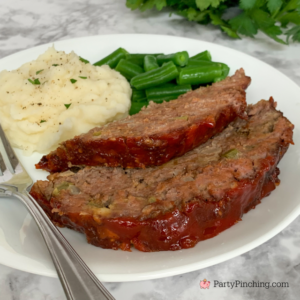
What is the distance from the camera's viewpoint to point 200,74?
451 cm

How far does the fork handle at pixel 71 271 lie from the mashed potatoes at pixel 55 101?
4.69ft

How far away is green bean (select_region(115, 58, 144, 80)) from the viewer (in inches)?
187

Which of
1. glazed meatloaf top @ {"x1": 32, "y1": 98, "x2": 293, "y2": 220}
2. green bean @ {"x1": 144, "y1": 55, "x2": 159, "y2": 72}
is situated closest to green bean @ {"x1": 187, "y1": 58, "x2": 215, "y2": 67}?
green bean @ {"x1": 144, "y1": 55, "x2": 159, "y2": 72}

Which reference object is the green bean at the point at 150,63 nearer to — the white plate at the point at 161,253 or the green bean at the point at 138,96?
the green bean at the point at 138,96

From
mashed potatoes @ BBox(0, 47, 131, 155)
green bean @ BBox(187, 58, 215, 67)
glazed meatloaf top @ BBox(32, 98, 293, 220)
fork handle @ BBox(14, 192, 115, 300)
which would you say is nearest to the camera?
fork handle @ BBox(14, 192, 115, 300)

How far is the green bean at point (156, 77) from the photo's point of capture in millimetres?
4477

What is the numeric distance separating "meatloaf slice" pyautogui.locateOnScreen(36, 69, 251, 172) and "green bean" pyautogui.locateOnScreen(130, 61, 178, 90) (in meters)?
0.83

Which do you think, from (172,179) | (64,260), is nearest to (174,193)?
(172,179)

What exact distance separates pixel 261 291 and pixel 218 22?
469cm

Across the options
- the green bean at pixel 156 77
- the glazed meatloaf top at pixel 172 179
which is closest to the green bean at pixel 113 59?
the green bean at pixel 156 77

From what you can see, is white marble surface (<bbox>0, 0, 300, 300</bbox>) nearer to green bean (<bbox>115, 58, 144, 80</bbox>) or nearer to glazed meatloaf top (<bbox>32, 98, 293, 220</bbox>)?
glazed meatloaf top (<bbox>32, 98, 293, 220</bbox>)

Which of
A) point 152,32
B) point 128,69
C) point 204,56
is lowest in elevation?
point 152,32

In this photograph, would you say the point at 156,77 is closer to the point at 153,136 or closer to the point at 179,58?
the point at 179,58

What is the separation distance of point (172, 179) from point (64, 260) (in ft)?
3.66
